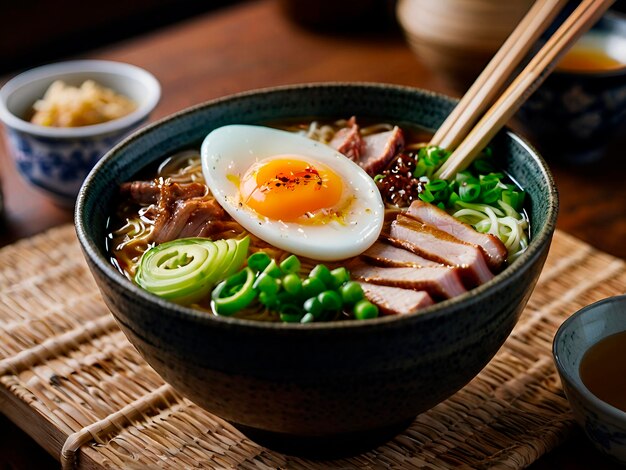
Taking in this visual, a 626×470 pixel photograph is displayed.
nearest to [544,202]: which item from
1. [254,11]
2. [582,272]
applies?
[582,272]

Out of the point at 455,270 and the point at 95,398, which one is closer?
the point at 455,270

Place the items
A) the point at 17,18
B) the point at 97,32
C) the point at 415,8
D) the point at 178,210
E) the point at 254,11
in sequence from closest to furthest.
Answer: the point at 178,210 < the point at 415,8 < the point at 254,11 < the point at 17,18 < the point at 97,32

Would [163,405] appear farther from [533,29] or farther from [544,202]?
[533,29]

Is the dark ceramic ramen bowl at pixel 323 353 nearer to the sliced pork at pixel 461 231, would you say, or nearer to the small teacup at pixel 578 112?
the sliced pork at pixel 461 231

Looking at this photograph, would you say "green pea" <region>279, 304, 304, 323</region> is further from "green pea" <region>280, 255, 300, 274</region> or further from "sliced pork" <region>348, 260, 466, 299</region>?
"sliced pork" <region>348, 260, 466, 299</region>

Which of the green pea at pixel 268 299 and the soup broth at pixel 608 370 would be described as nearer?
the green pea at pixel 268 299

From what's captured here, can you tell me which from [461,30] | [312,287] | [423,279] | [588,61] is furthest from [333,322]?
[588,61]

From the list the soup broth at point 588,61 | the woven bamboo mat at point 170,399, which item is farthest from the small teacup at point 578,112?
the woven bamboo mat at point 170,399
